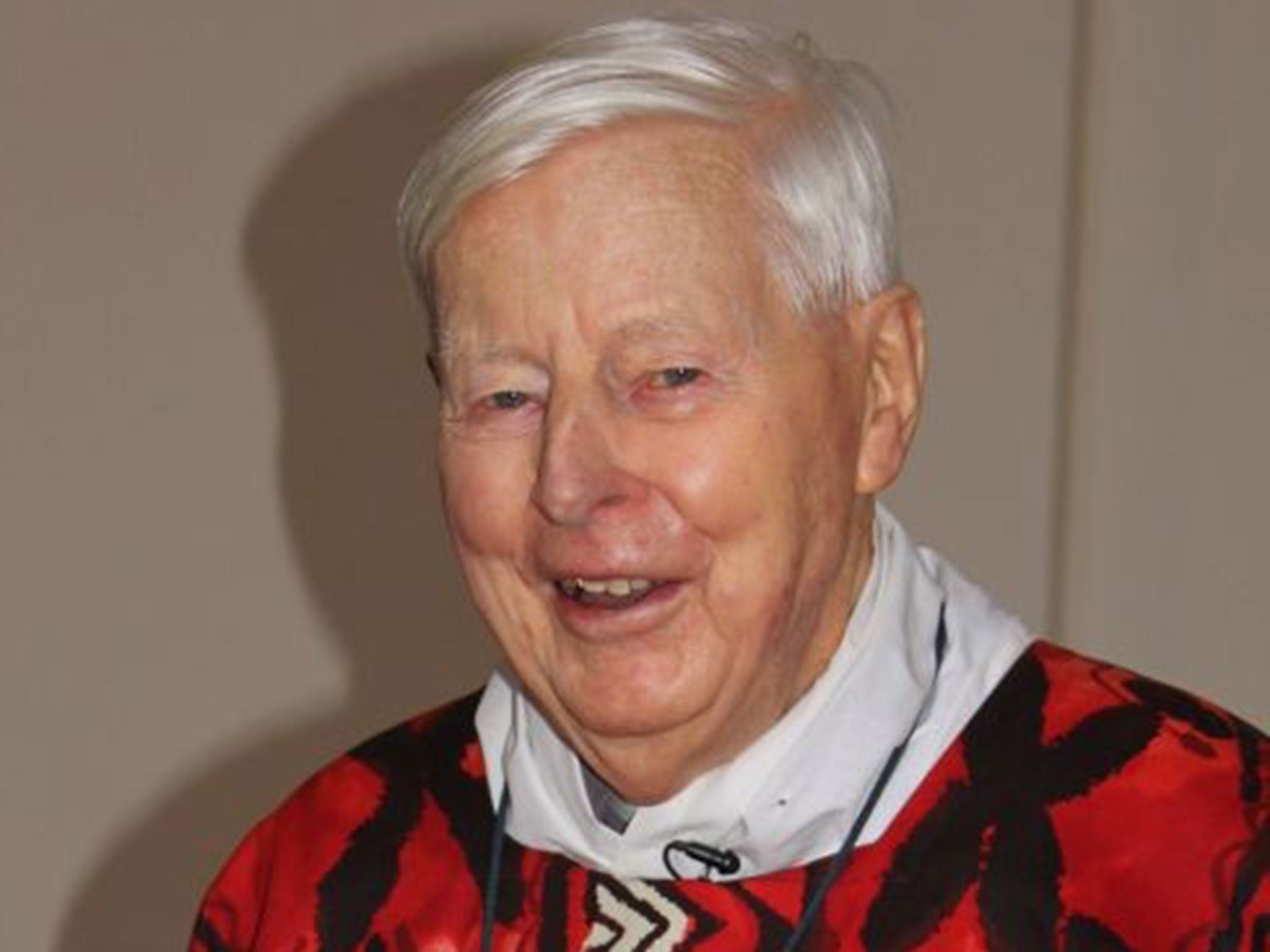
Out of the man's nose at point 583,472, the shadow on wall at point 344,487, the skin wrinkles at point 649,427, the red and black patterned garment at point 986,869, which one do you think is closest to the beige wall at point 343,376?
the shadow on wall at point 344,487

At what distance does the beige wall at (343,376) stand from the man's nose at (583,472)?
6.19 feet

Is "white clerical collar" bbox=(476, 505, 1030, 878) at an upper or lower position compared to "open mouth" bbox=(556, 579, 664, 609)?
lower

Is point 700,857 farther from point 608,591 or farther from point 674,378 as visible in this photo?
point 674,378

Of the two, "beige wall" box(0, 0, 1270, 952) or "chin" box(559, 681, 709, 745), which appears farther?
"beige wall" box(0, 0, 1270, 952)

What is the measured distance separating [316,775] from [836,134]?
1.96 feet

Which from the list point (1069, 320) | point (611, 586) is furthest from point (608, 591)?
point (1069, 320)

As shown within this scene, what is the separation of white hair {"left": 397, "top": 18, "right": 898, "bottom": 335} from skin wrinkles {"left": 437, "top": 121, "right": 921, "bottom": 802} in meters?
0.01

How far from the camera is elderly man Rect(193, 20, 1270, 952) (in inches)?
75.8

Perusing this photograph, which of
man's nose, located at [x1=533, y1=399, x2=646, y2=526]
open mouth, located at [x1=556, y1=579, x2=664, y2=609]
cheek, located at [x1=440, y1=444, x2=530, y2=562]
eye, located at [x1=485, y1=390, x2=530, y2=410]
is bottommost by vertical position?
open mouth, located at [x1=556, y1=579, x2=664, y2=609]

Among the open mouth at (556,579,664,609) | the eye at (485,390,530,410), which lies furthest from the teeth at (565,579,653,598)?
the eye at (485,390,530,410)

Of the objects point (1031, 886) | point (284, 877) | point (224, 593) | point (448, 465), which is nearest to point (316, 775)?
point (284, 877)

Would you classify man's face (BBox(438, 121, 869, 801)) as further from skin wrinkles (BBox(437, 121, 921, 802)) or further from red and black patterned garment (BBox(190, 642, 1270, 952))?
red and black patterned garment (BBox(190, 642, 1270, 952))

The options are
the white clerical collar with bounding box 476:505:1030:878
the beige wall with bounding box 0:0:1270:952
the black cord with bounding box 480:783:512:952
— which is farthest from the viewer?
the beige wall with bounding box 0:0:1270:952

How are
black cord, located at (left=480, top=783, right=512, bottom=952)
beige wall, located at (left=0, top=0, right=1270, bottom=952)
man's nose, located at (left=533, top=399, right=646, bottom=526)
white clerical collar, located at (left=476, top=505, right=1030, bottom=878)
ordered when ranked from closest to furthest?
man's nose, located at (left=533, top=399, right=646, bottom=526)
white clerical collar, located at (left=476, top=505, right=1030, bottom=878)
black cord, located at (left=480, top=783, right=512, bottom=952)
beige wall, located at (left=0, top=0, right=1270, bottom=952)
